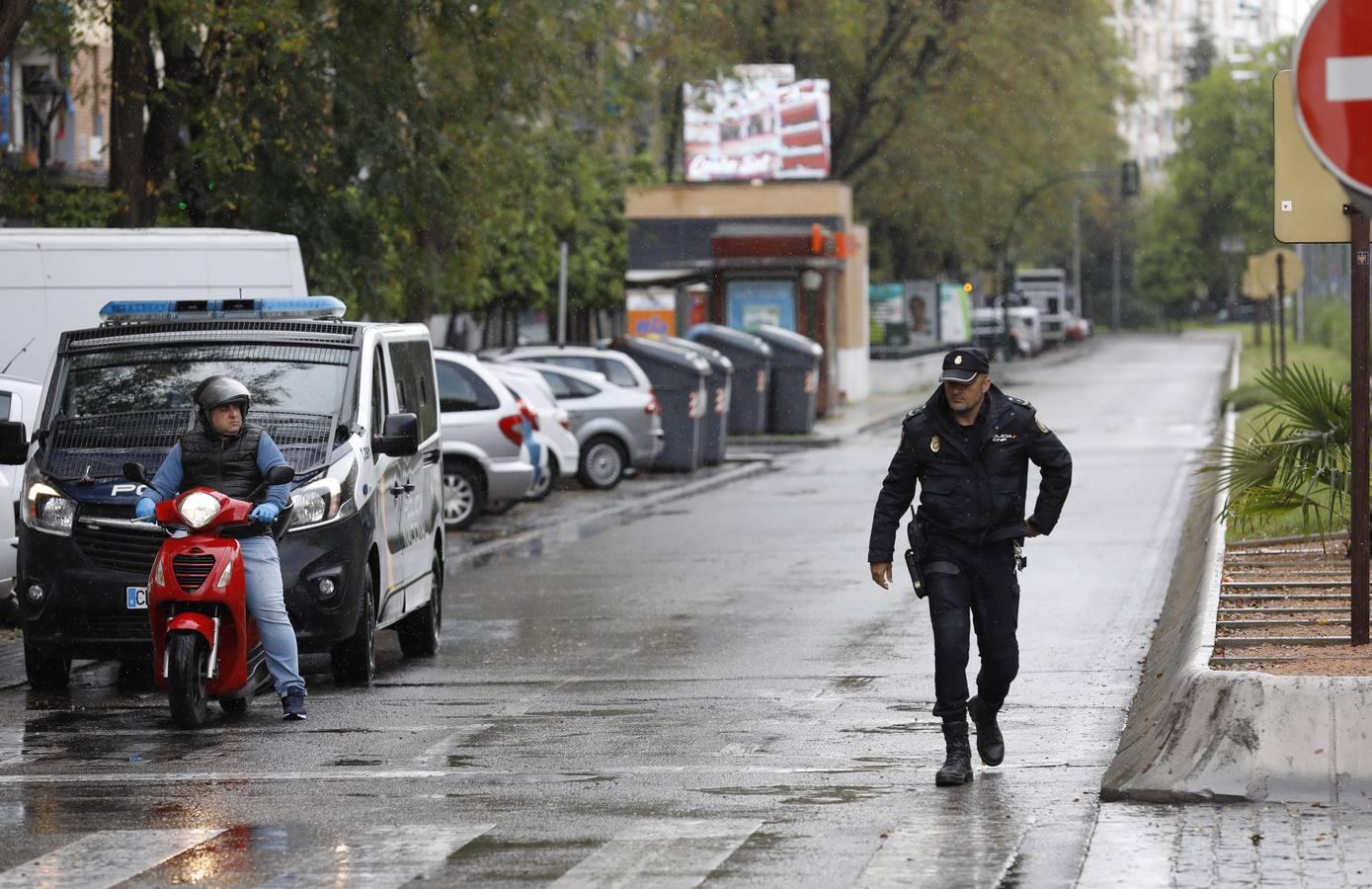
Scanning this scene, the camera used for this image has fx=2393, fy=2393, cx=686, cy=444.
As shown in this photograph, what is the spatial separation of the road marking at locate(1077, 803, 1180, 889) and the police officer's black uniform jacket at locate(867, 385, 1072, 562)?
4.10ft

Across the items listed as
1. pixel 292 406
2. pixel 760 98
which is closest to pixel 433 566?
pixel 292 406

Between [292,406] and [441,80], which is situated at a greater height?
[441,80]

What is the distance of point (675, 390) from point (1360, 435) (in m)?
20.8

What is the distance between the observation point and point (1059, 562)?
18.6 m

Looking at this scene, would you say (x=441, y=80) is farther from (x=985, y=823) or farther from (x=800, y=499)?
(x=985, y=823)

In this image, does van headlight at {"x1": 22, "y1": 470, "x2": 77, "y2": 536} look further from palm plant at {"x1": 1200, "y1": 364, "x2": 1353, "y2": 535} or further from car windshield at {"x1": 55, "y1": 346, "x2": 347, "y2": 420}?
palm plant at {"x1": 1200, "y1": 364, "x2": 1353, "y2": 535}

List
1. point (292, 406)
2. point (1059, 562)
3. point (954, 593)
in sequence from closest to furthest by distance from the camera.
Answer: point (954, 593) → point (292, 406) → point (1059, 562)

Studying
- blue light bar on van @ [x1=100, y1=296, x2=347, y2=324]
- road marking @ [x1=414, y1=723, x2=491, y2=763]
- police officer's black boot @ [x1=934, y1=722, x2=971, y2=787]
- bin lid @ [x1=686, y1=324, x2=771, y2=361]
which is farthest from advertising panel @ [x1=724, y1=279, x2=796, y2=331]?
police officer's black boot @ [x1=934, y1=722, x2=971, y2=787]

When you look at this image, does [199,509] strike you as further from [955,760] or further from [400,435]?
[955,760]

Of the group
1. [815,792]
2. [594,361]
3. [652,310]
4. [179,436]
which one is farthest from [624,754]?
[652,310]

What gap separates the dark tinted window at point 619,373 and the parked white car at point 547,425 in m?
2.48

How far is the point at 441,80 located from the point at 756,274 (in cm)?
2029

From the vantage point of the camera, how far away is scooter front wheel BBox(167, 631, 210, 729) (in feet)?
34.7

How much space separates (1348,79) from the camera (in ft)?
20.4
